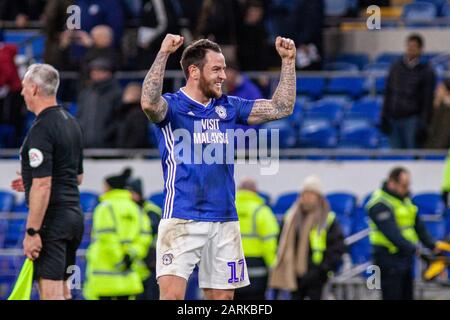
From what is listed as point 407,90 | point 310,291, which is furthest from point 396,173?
point 407,90

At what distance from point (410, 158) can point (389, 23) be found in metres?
3.26

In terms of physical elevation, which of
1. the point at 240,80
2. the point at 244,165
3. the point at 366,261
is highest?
the point at 240,80

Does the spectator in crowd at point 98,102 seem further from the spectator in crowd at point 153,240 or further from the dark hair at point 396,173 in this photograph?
the dark hair at point 396,173

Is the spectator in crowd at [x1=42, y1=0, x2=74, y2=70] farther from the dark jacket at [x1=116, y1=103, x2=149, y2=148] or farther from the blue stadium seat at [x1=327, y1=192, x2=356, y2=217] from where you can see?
the blue stadium seat at [x1=327, y1=192, x2=356, y2=217]

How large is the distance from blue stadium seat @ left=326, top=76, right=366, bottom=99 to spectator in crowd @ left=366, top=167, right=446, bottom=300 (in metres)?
3.99

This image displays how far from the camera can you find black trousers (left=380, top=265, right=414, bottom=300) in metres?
14.0

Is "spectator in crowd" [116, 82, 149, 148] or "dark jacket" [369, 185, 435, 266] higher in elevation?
"spectator in crowd" [116, 82, 149, 148]

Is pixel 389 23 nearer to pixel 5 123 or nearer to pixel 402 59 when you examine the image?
pixel 402 59

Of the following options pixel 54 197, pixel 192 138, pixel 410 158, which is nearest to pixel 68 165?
pixel 54 197

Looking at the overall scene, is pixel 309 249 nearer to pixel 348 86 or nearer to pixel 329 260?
pixel 329 260

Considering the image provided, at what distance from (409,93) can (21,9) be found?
618cm

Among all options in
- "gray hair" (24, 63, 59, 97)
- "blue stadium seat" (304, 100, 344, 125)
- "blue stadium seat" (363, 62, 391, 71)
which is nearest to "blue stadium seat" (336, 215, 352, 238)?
"blue stadium seat" (304, 100, 344, 125)

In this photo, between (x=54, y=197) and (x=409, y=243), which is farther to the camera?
(x=409, y=243)

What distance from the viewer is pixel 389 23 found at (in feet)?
63.0
